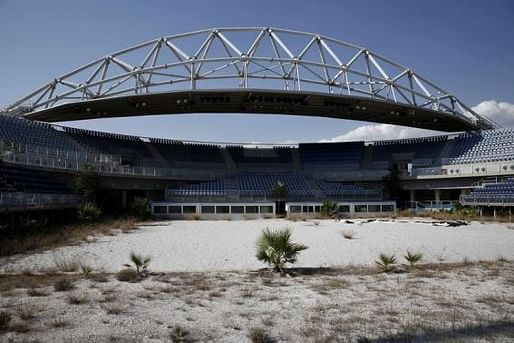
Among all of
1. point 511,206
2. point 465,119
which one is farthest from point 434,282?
point 465,119

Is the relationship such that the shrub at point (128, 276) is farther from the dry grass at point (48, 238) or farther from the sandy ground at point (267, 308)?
the dry grass at point (48, 238)

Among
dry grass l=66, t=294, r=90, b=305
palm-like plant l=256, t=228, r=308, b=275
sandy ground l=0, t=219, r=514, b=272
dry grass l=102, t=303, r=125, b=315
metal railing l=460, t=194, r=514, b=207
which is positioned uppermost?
metal railing l=460, t=194, r=514, b=207

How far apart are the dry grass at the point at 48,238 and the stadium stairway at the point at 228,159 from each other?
31.4 metres

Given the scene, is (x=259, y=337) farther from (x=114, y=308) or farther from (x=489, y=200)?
(x=489, y=200)

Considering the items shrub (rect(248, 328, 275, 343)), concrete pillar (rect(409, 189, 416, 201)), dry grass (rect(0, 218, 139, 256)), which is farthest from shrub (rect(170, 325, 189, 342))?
concrete pillar (rect(409, 189, 416, 201))

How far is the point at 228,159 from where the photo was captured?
5669cm

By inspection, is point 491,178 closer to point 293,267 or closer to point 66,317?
point 293,267

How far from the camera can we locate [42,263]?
39.9ft

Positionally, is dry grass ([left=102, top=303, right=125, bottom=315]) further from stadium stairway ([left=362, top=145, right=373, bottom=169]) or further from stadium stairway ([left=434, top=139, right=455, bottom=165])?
stadium stairway ([left=434, top=139, right=455, bottom=165])

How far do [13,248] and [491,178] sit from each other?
48659mm

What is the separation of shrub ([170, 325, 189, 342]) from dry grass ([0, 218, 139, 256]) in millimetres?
11736

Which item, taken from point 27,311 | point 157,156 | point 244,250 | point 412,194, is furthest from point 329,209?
point 27,311

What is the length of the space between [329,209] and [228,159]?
24.5 metres

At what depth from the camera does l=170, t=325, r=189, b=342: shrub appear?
19.1 feet
